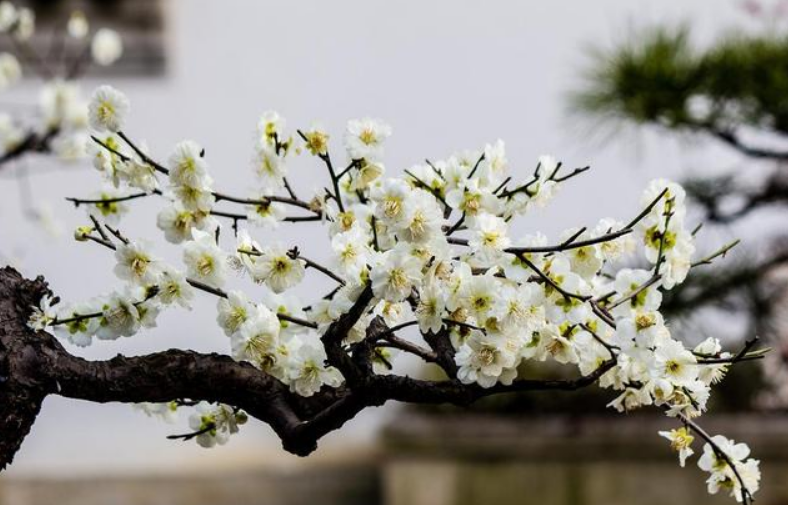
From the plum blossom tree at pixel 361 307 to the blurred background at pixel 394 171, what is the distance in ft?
4.57

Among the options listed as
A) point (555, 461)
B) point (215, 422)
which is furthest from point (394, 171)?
point (215, 422)

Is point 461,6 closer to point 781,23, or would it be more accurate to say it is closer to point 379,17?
point 379,17

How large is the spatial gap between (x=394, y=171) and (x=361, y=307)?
2182 mm

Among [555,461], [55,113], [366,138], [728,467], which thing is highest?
[55,113]

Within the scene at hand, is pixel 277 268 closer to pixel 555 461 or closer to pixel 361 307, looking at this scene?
pixel 361 307

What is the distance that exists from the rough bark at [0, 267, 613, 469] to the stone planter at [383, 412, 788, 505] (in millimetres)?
1565

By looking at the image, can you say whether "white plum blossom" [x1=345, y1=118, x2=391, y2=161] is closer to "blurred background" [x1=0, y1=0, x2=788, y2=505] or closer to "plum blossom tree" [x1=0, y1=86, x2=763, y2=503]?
"plum blossom tree" [x1=0, y1=86, x2=763, y2=503]

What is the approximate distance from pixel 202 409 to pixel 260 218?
14cm

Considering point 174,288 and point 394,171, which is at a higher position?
point 394,171

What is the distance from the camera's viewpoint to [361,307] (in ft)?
2.45

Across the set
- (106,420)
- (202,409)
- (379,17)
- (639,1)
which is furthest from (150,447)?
(202,409)

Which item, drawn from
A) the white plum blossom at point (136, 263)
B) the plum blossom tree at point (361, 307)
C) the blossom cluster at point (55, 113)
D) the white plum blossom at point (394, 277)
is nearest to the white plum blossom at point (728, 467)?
the plum blossom tree at point (361, 307)

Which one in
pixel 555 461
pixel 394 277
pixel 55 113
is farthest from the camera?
pixel 555 461

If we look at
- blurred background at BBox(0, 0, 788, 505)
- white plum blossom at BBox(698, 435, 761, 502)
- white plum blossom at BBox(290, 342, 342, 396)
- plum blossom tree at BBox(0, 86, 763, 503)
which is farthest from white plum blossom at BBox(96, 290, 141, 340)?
blurred background at BBox(0, 0, 788, 505)
